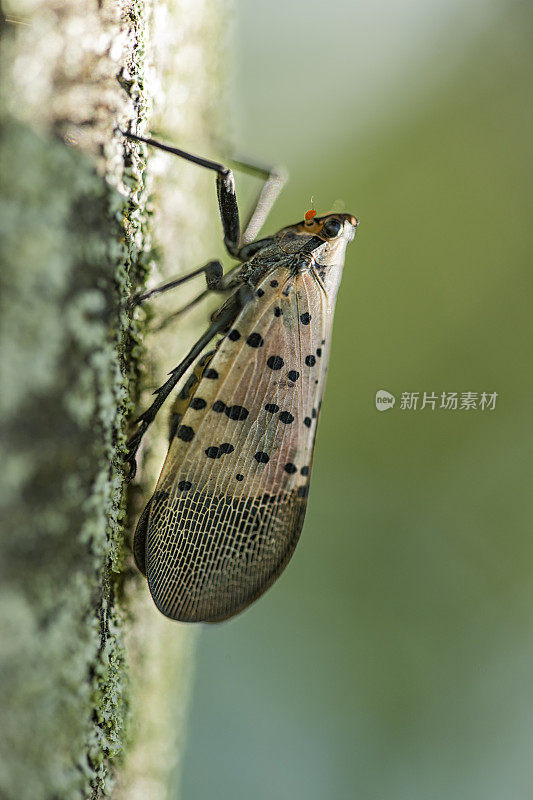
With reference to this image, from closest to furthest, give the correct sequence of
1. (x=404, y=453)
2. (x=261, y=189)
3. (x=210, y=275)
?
(x=210, y=275), (x=261, y=189), (x=404, y=453)

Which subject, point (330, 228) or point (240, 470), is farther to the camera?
point (330, 228)

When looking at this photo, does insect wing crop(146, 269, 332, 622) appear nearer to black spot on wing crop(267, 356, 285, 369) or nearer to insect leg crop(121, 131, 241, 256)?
black spot on wing crop(267, 356, 285, 369)

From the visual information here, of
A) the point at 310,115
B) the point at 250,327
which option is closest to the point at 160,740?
Answer: the point at 250,327

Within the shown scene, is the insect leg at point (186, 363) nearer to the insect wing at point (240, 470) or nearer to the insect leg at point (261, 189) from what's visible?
the insect wing at point (240, 470)

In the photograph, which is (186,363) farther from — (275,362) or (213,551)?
(213,551)

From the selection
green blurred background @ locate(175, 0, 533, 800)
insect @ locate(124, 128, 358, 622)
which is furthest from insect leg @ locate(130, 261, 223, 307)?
green blurred background @ locate(175, 0, 533, 800)

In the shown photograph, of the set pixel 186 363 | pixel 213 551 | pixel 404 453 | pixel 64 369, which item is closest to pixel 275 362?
pixel 186 363

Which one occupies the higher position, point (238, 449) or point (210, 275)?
point (210, 275)

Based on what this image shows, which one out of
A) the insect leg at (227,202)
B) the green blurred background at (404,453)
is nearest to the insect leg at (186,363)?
the insect leg at (227,202)
